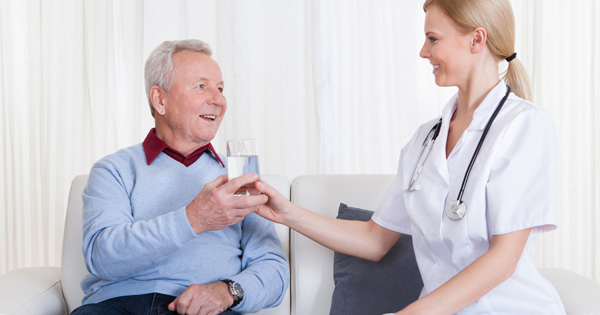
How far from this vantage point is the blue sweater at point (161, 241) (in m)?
1.61

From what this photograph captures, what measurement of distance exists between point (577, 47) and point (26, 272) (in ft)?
8.87

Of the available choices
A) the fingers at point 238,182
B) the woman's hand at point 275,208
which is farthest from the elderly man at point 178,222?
the woman's hand at point 275,208

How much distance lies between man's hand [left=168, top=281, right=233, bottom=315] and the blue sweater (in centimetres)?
6

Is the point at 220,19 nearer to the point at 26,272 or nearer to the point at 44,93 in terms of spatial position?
the point at 44,93

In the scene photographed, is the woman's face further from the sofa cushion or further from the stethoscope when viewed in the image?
the sofa cushion

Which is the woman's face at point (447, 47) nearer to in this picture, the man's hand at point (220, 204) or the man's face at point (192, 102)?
the man's hand at point (220, 204)

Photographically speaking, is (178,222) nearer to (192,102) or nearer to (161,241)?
(161,241)

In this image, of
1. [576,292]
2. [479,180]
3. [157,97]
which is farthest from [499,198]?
[157,97]

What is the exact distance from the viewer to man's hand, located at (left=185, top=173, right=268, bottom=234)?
4.96 ft

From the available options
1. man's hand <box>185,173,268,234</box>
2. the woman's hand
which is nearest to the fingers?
man's hand <box>185,173,268,234</box>

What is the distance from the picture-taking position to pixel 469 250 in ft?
4.67

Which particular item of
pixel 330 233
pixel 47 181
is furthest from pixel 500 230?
pixel 47 181

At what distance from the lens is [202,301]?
1.63 metres

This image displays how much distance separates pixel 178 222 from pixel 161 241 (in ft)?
0.23
